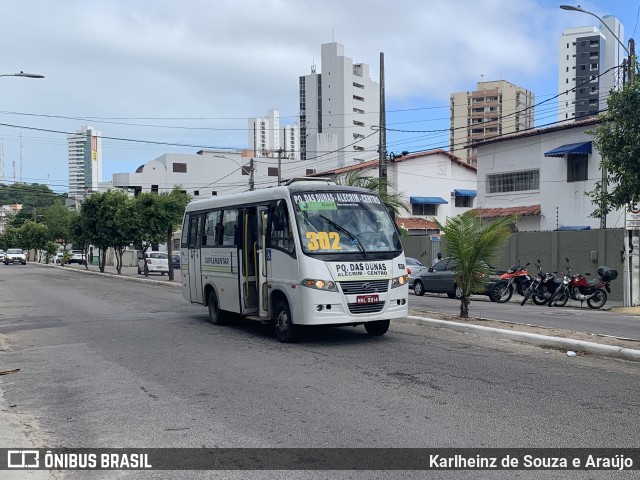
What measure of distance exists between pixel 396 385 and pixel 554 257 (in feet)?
65.8

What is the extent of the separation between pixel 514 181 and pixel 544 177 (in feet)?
8.10

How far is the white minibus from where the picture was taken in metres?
11.0

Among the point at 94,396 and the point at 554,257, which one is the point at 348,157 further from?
the point at 94,396

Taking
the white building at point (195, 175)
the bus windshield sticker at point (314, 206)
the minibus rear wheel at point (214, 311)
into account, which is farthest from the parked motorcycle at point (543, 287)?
the white building at point (195, 175)

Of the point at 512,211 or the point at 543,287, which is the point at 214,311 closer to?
the point at 543,287

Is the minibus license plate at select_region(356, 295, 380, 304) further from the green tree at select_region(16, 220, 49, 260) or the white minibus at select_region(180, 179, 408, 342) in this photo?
the green tree at select_region(16, 220, 49, 260)

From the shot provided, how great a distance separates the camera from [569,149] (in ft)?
103

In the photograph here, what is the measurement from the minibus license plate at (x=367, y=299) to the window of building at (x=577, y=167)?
24.1m

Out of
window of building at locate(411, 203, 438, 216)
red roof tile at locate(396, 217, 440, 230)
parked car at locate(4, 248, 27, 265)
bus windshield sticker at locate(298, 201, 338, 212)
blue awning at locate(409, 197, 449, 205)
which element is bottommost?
parked car at locate(4, 248, 27, 265)

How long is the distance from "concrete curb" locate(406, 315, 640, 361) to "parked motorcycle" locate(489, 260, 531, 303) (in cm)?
880

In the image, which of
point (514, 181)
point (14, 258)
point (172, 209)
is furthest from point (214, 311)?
point (14, 258)

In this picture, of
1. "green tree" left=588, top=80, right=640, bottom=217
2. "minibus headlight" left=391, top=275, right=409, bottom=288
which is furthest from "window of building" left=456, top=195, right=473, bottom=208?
"minibus headlight" left=391, top=275, right=409, bottom=288

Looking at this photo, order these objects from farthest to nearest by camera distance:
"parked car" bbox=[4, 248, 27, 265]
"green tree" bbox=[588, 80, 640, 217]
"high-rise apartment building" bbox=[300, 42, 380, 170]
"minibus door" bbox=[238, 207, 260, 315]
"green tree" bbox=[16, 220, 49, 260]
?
"high-rise apartment building" bbox=[300, 42, 380, 170] < "green tree" bbox=[16, 220, 49, 260] < "parked car" bbox=[4, 248, 27, 265] < "green tree" bbox=[588, 80, 640, 217] < "minibus door" bbox=[238, 207, 260, 315]

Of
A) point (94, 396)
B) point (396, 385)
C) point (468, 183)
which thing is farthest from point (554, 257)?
point (468, 183)
